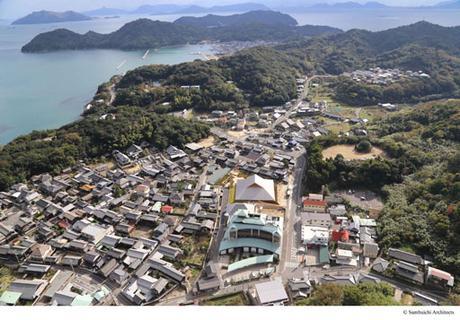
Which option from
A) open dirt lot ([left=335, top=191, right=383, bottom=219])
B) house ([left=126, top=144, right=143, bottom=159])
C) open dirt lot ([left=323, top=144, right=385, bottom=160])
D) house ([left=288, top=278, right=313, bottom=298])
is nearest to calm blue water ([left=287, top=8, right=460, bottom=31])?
open dirt lot ([left=323, top=144, right=385, bottom=160])

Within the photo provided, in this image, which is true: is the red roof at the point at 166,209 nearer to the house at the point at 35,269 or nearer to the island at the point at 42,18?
the house at the point at 35,269

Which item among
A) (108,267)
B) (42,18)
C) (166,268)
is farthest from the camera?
(42,18)

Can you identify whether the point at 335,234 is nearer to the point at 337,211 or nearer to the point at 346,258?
the point at 346,258

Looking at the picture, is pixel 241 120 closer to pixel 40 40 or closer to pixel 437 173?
pixel 437 173

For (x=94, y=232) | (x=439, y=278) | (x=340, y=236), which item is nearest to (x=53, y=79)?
(x=94, y=232)

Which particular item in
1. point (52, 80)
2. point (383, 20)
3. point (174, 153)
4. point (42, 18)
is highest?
point (42, 18)

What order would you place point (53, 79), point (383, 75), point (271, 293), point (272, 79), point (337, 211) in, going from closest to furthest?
1. point (271, 293)
2. point (337, 211)
3. point (272, 79)
4. point (383, 75)
5. point (53, 79)
